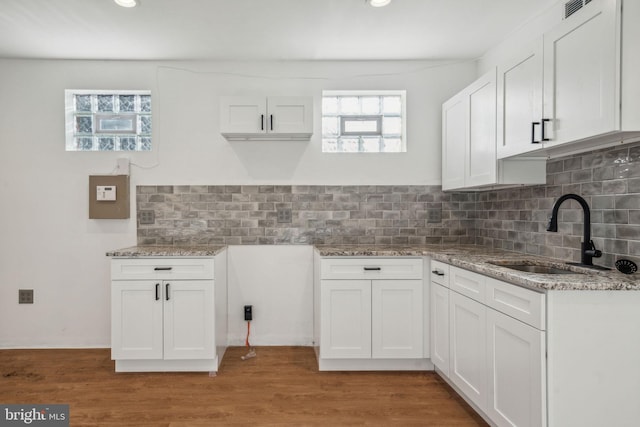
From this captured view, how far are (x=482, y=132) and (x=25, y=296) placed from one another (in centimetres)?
385

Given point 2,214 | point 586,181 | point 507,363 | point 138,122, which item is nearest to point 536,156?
point 586,181

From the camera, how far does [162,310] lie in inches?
102

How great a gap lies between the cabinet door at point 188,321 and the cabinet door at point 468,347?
1.62 meters

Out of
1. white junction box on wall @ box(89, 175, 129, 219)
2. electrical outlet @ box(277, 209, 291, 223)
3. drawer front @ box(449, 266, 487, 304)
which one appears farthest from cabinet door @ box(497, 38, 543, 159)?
white junction box on wall @ box(89, 175, 129, 219)

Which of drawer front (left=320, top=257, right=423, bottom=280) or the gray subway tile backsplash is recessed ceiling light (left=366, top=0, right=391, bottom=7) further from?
drawer front (left=320, top=257, right=423, bottom=280)

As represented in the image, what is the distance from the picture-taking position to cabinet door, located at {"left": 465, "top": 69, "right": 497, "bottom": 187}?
7.65ft

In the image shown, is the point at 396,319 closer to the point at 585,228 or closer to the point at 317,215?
the point at 317,215

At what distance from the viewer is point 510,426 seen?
1.72 metres

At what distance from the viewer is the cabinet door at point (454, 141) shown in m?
2.74

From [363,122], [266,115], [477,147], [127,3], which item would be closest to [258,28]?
[266,115]

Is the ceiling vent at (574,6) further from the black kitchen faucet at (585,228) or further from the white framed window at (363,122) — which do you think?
the white framed window at (363,122)

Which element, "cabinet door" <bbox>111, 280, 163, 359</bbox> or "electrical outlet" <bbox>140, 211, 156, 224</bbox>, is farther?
"electrical outlet" <bbox>140, 211, 156, 224</bbox>

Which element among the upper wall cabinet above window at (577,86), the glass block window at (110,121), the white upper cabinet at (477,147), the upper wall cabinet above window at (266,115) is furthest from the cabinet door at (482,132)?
the glass block window at (110,121)

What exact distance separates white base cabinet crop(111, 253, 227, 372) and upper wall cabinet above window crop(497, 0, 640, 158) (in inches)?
85.7
